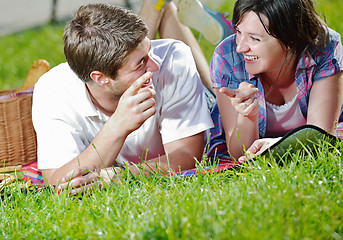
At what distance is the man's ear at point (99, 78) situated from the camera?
8.94 ft

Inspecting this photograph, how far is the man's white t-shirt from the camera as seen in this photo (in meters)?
2.86

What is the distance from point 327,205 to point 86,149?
4.40 feet

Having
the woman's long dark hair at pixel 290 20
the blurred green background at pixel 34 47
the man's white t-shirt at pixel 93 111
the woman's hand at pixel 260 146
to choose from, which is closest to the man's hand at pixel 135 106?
the man's white t-shirt at pixel 93 111

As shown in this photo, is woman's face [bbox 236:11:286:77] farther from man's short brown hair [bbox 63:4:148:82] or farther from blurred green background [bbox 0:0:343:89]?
blurred green background [bbox 0:0:343:89]

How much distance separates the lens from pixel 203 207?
2.03 meters

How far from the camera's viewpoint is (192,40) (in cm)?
419

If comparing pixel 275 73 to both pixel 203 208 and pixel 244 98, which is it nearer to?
pixel 244 98

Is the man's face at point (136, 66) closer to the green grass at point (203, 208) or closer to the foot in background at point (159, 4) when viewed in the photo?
the green grass at point (203, 208)

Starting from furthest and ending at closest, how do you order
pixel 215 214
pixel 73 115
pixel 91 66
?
pixel 73 115
pixel 91 66
pixel 215 214

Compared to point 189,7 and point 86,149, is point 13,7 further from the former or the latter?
point 86,149

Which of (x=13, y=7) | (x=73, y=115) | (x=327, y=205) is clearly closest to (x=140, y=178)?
(x=73, y=115)

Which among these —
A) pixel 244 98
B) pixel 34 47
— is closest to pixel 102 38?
pixel 244 98

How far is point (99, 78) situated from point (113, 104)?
0.23 meters

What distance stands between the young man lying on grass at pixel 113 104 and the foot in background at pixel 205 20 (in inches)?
34.7
